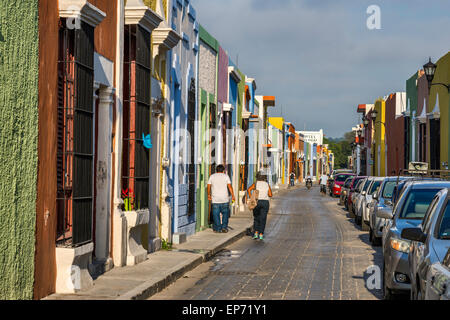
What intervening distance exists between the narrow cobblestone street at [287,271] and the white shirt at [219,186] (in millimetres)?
1328

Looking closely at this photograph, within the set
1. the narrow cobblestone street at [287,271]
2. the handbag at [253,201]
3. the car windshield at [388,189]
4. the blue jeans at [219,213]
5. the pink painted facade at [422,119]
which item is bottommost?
the narrow cobblestone street at [287,271]

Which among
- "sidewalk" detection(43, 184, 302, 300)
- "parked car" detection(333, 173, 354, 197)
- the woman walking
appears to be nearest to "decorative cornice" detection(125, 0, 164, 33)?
"sidewalk" detection(43, 184, 302, 300)

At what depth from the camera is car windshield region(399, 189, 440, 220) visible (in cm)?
1198

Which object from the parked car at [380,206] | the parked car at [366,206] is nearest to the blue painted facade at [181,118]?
the parked car at [380,206]

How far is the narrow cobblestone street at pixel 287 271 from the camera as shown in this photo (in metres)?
10.7

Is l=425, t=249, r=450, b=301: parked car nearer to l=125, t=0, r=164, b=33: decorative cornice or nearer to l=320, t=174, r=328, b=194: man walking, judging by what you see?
l=125, t=0, r=164, b=33: decorative cornice

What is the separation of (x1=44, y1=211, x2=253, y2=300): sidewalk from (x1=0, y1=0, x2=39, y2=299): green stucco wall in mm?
1086

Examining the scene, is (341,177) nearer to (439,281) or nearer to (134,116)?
(134,116)

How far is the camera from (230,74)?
29.7 meters

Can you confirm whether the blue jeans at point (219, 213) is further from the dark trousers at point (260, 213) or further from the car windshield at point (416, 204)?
the car windshield at point (416, 204)

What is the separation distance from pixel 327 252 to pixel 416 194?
4.17m

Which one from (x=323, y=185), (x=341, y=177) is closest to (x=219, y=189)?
(x=341, y=177)

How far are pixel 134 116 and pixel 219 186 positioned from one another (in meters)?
6.86

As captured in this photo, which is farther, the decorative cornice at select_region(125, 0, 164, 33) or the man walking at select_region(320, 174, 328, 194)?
the man walking at select_region(320, 174, 328, 194)
